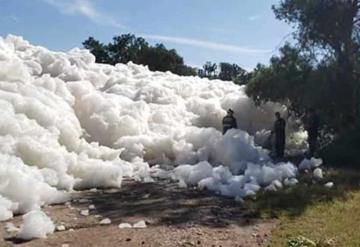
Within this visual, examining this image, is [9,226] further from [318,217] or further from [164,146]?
[164,146]

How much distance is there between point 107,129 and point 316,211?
768 cm

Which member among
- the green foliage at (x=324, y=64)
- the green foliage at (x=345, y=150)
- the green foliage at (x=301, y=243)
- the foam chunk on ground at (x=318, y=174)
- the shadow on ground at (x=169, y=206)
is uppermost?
the green foliage at (x=324, y=64)

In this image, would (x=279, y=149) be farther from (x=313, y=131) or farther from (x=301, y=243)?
(x=301, y=243)

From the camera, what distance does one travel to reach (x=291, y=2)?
57.1ft

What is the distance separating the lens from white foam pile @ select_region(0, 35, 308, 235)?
11055mm

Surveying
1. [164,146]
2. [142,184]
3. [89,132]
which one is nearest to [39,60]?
[89,132]

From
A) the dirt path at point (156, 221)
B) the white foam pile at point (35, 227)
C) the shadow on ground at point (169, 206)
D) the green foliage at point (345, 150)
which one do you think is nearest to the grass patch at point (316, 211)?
the dirt path at point (156, 221)

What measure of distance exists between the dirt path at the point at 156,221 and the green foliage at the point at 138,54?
32997mm

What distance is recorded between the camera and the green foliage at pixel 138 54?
44.3 meters

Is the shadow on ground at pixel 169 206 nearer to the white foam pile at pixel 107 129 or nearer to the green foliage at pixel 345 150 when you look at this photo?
the white foam pile at pixel 107 129

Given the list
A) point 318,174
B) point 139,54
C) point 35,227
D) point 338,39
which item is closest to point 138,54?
point 139,54

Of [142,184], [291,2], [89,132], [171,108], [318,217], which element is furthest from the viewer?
[171,108]

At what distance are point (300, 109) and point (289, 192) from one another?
6945 millimetres

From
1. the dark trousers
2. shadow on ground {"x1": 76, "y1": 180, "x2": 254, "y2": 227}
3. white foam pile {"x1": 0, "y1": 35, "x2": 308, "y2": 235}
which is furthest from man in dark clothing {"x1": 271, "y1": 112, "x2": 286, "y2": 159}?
shadow on ground {"x1": 76, "y1": 180, "x2": 254, "y2": 227}
